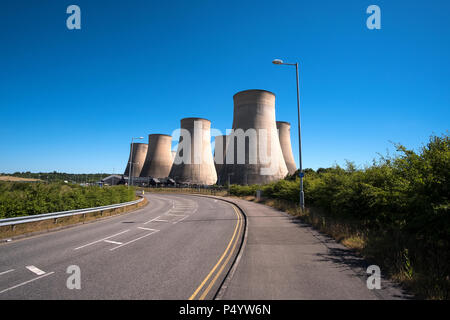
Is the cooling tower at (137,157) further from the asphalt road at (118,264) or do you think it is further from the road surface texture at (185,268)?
the road surface texture at (185,268)

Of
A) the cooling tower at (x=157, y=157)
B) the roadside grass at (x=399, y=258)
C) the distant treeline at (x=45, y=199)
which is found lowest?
the roadside grass at (x=399, y=258)

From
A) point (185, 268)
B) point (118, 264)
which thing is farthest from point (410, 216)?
point (118, 264)

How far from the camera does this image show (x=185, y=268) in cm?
518

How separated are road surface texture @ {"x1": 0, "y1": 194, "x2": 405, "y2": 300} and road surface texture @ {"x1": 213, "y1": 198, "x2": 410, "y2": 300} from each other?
18 millimetres

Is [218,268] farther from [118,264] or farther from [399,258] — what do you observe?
[399,258]

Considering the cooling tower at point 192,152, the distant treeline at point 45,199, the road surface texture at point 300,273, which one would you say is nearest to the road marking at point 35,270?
the road surface texture at point 300,273

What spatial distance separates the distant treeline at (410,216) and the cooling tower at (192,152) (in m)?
45.3

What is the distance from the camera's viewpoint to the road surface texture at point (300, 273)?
3875 mm

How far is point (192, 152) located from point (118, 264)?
4801 cm

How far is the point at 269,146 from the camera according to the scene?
41094 millimetres

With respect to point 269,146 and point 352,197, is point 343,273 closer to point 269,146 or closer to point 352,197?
point 352,197

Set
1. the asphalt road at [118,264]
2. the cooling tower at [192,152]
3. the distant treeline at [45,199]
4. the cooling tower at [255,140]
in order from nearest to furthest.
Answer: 1. the asphalt road at [118,264]
2. the distant treeline at [45,199]
3. the cooling tower at [255,140]
4. the cooling tower at [192,152]

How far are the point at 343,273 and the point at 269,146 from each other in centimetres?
3712
